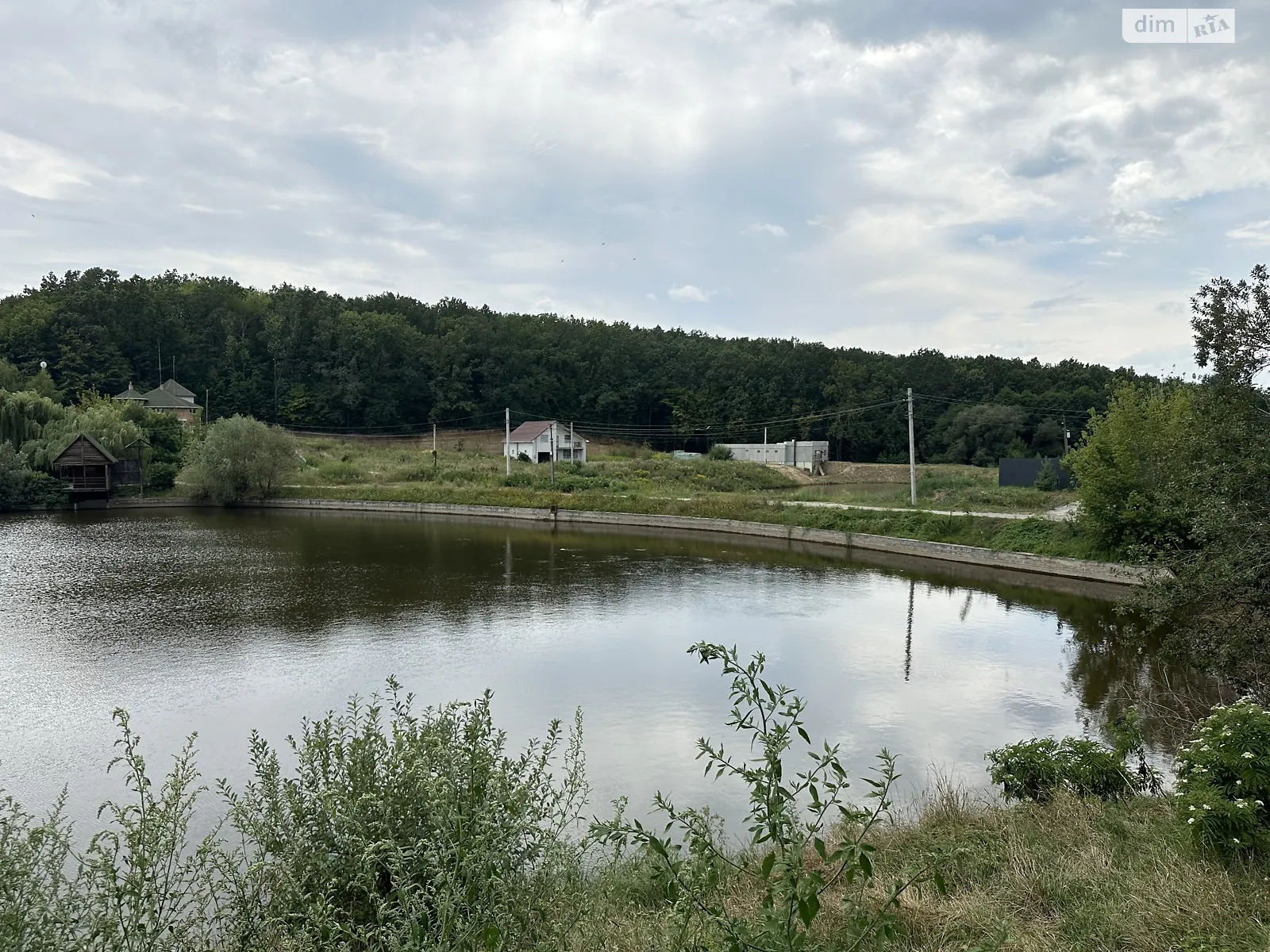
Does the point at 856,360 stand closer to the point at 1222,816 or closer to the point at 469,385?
the point at 469,385

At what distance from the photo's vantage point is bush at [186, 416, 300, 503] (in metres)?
38.3

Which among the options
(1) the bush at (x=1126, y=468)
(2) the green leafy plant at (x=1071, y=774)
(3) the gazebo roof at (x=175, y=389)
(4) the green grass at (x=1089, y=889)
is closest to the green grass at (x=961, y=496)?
(1) the bush at (x=1126, y=468)

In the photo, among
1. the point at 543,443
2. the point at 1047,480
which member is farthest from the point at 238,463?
the point at 1047,480

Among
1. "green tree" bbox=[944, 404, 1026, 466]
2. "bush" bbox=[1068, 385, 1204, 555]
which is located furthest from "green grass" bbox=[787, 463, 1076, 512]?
"green tree" bbox=[944, 404, 1026, 466]

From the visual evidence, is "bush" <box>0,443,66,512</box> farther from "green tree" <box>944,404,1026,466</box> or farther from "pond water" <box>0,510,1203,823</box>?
"green tree" <box>944,404,1026,466</box>

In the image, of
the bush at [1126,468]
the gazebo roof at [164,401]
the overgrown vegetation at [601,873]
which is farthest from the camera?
the gazebo roof at [164,401]

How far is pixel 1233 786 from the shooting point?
4.68 metres

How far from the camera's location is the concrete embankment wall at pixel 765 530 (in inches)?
829

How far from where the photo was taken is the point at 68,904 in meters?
3.90

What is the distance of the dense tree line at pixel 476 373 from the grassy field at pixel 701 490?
929cm

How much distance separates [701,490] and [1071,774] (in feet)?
113

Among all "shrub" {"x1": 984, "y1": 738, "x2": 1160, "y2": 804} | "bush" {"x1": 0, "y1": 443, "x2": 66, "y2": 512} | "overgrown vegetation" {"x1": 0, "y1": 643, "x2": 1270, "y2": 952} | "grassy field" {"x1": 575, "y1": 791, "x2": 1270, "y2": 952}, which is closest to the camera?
"overgrown vegetation" {"x1": 0, "y1": 643, "x2": 1270, "y2": 952}

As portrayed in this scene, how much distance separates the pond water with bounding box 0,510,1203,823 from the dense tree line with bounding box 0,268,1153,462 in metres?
42.4

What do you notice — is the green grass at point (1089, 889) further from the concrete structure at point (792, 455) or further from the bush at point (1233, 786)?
the concrete structure at point (792, 455)
